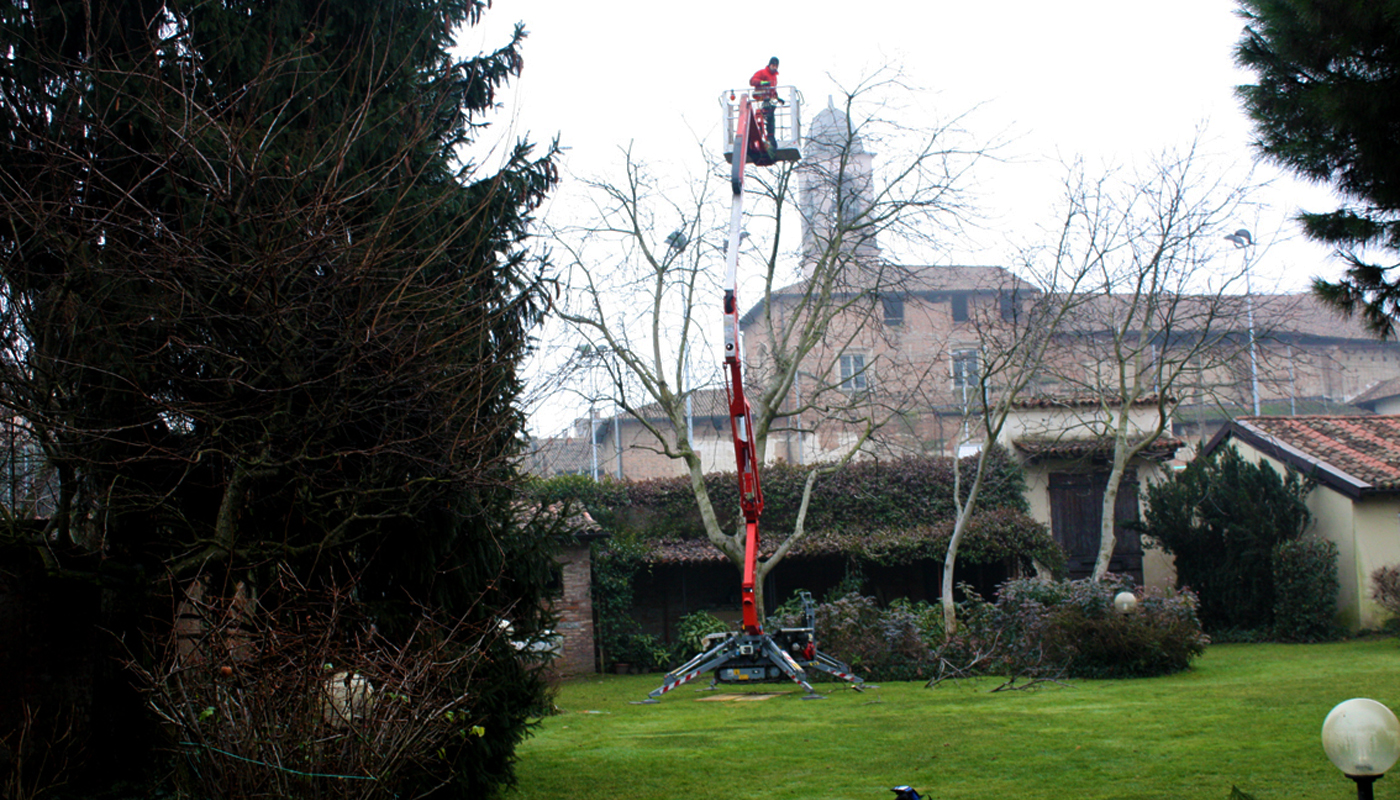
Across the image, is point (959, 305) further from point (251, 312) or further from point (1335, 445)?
point (251, 312)

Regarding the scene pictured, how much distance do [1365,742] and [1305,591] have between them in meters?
18.4

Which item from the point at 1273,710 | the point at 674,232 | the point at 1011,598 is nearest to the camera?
the point at 1273,710

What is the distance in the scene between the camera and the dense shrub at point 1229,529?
21.8m

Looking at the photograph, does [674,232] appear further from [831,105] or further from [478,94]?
[478,94]

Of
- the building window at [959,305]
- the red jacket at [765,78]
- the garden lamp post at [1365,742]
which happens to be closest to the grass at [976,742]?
the garden lamp post at [1365,742]

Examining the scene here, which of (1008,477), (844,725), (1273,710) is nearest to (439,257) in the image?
(844,725)

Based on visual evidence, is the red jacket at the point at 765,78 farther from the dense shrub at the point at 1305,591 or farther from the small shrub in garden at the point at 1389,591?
the small shrub in garden at the point at 1389,591

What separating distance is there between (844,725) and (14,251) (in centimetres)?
900

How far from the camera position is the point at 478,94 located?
28.8ft

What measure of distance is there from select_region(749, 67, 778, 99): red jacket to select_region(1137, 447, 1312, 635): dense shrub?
46.6 feet

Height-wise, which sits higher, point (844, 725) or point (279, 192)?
point (279, 192)

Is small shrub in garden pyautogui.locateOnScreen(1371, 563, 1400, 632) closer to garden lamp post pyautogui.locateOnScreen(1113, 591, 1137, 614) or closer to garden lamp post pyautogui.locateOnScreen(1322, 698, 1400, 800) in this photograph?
garden lamp post pyautogui.locateOnScreen(1113, 591, 1137, 614)

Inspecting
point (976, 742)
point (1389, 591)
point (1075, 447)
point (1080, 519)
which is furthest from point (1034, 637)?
point (1080, 519)

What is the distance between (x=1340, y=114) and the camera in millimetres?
5422
